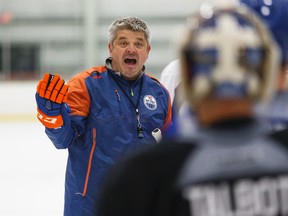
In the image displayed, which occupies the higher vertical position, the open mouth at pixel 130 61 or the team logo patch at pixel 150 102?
the open mouth at pixel 130 61

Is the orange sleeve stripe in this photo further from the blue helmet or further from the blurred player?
the blurred player

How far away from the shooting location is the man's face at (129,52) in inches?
88.2

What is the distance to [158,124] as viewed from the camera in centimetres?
224

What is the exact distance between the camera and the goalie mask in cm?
84

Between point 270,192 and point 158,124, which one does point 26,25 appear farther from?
point 270,192

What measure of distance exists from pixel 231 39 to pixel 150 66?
371 inches

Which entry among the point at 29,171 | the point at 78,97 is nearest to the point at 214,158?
the point at 78,97

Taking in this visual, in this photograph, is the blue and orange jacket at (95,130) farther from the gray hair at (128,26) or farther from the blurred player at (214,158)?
the blurred player at (214,158)

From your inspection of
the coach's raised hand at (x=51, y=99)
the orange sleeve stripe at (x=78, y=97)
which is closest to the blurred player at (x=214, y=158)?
the coach's raised hand at (x=51, y=99)

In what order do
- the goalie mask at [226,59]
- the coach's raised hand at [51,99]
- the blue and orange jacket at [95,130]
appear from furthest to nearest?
the blue and orange jacket at [95,130], the coach's raised hand at [51,99], the goalie mask at [226,59]

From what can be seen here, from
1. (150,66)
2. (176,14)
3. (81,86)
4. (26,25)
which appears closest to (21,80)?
(26,25)

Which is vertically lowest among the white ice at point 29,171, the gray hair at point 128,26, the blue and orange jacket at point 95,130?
the white ice at point 29,171

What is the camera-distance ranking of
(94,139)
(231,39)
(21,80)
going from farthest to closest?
(21,80)
(94,139)
(231,39)

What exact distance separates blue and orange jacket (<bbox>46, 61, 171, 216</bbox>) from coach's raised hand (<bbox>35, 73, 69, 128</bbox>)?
0.05 metres
